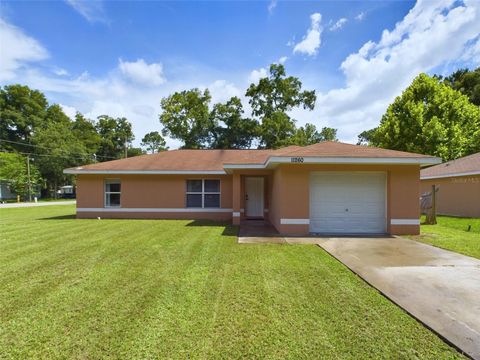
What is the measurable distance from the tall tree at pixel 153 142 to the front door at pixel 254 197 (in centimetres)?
5279

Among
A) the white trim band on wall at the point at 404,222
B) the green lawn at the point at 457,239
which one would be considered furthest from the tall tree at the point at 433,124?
the white trim band on wall at the point at 404,222

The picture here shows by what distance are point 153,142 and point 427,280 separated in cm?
6624

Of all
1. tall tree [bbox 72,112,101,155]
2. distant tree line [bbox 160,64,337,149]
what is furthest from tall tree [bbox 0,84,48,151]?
distant tree line [bbox 160,64,337,149]

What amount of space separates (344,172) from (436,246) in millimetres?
3578

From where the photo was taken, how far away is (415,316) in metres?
3.47

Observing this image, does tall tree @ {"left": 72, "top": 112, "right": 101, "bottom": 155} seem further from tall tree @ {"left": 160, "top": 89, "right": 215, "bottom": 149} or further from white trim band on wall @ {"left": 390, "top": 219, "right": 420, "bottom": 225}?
white trim band on wall @ {"left": 390, "top": 219, "right": 420, "bottom": 225}

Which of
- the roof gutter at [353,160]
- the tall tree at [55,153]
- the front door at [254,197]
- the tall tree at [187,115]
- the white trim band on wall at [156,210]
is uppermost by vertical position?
the tall tree at [187,115]

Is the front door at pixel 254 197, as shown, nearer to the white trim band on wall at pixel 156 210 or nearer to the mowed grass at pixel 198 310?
the white trim band on wall at pixel 156 210

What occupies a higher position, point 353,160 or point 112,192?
point 353,160

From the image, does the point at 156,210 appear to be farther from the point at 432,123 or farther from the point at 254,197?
the point at 432,123

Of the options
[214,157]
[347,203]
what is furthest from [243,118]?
[347,203]

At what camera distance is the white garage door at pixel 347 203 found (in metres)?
9.76

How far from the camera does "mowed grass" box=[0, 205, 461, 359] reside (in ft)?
9.23

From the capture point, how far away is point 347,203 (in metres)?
9.77
